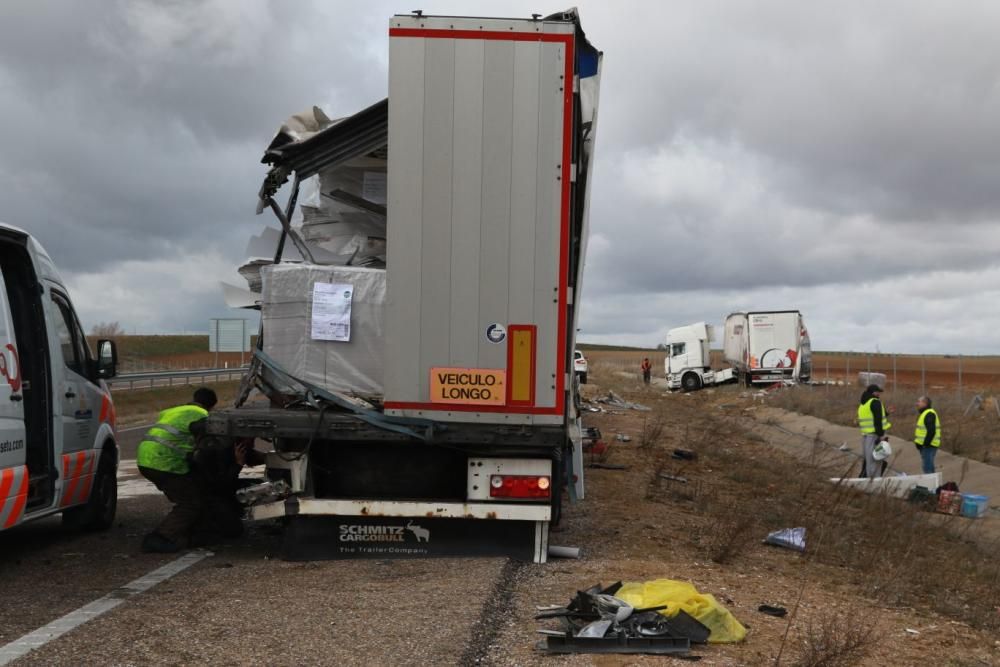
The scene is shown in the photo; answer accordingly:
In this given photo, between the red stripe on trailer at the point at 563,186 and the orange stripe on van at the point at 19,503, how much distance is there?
2.79 meters

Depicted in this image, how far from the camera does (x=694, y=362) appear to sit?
47.8 metres

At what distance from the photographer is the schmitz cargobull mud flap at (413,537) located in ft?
24.1

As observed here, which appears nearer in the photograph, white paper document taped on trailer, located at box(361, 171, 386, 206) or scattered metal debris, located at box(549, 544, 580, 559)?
scattered metal debris, located at box(549, 544, 580, 559)

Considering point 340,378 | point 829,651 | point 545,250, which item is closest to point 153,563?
point 340,378

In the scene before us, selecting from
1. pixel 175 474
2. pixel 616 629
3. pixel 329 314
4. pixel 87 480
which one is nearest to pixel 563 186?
pixel 329 314

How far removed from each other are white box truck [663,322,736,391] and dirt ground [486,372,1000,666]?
33352 millimetres

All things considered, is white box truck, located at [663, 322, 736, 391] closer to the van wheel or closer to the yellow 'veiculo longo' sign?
the van wheel

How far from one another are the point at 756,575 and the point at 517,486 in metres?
1.97

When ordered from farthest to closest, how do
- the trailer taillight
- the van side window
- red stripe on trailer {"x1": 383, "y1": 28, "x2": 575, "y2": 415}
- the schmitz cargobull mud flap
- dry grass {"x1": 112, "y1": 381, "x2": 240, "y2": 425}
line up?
1. dry grass {"x1": 112, "y1": 381, "x2": 240, "y2": 425}
2. the van side window
3. the schmitz cargobull mud flap
4. the trailer taillight
5. red stripe on trailer {"x1": 383, "y1": 28, "x2": 575, "y2": 415}

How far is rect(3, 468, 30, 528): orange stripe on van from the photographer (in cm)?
702

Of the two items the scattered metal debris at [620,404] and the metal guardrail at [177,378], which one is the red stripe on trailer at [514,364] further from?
the metal guardrail at [177,378]

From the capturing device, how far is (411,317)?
22.4 ft

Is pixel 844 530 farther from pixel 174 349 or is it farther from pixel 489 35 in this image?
pixel 174 349

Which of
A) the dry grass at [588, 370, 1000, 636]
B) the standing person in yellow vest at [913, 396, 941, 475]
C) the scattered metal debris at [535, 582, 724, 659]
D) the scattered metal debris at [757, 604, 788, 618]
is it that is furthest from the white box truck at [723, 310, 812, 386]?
the scattered metal debris at [535, 582, 724, 659]
